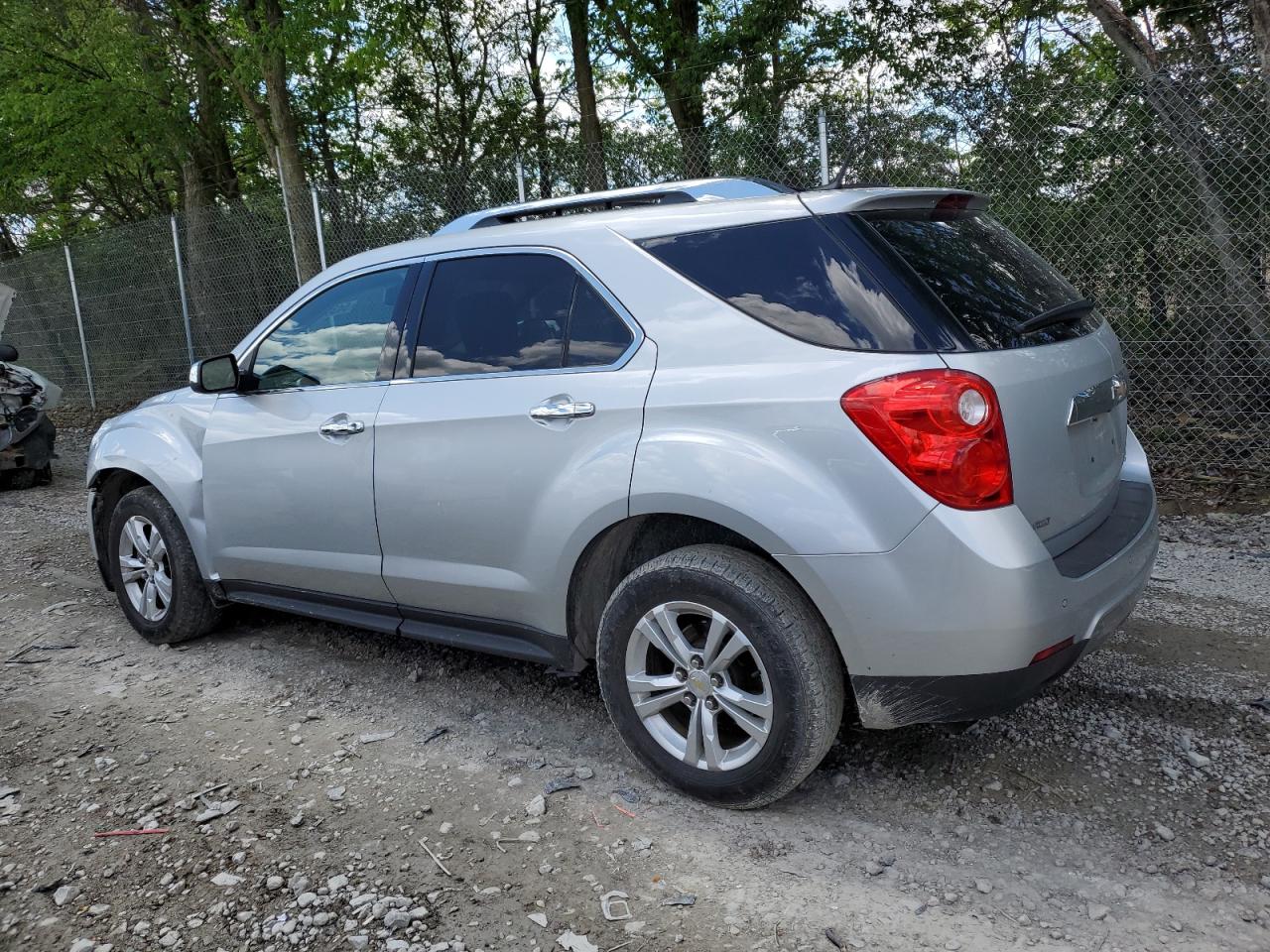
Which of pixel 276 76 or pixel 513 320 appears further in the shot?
pixel 276 76

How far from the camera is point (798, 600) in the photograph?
2.75 meters

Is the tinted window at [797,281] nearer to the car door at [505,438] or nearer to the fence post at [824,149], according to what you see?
the car door at [505,438]

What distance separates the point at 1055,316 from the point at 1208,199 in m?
4.32

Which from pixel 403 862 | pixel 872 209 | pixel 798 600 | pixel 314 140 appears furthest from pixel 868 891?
pixel 314 140

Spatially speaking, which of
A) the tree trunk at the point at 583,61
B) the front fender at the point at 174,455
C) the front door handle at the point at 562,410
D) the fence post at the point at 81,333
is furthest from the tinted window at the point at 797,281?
the fence post at the point at 81,333

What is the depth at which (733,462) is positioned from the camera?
276 cm

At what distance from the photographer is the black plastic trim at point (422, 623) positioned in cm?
335

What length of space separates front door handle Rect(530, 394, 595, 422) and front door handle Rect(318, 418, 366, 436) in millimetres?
851

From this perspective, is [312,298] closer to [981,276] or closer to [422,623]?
[422,623]

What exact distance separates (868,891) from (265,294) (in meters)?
10.6

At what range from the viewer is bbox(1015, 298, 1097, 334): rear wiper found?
2806 mm

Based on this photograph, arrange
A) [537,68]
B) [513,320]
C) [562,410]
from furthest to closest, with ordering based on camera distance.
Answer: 1. [537,68]
2. [513,320]
3. [562,410]

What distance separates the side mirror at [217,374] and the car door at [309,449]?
6cm

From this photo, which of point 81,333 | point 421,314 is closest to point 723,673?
point 421,314
